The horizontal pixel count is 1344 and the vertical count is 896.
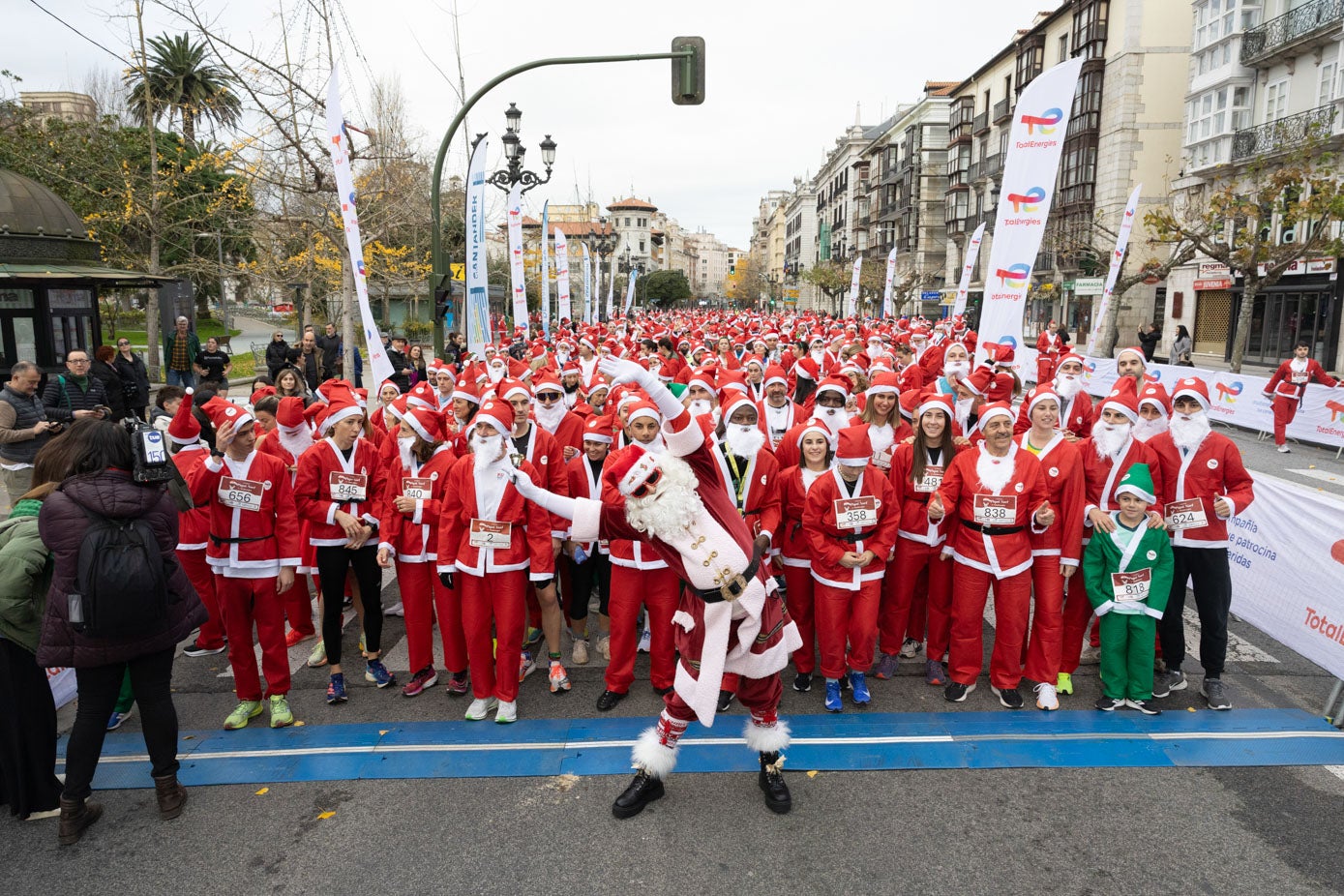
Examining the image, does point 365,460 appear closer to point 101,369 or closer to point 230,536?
point 230,536

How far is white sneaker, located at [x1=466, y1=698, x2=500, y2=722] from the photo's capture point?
5027 mm

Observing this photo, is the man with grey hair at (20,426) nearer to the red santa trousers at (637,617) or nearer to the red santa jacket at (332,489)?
the red santa jacket at (332,489)

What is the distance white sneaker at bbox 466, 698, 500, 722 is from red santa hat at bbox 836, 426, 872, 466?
2637mm

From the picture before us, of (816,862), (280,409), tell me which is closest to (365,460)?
(280,409)

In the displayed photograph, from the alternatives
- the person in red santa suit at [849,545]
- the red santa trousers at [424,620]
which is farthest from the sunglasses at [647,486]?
the red santa trousers at [424,620]

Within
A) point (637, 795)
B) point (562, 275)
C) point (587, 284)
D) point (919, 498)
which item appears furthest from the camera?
point (587, 284)

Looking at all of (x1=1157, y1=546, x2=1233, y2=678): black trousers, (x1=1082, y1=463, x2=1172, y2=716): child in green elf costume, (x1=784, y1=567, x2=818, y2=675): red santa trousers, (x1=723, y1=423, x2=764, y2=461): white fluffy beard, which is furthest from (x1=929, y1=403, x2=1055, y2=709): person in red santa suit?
(x1=723, y1=423, x2=764, y2=461): white fluffy beard

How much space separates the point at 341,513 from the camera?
203 inches

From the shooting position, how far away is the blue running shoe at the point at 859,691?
514 centimetres

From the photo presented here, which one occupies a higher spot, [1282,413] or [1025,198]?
[1025,198]

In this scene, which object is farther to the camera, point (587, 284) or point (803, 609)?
point (587, 284)

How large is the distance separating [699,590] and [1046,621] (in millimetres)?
2585

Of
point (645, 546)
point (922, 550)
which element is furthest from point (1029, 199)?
point (645, 546)

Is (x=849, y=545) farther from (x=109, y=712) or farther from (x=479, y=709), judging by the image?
(x=109, y=712)
